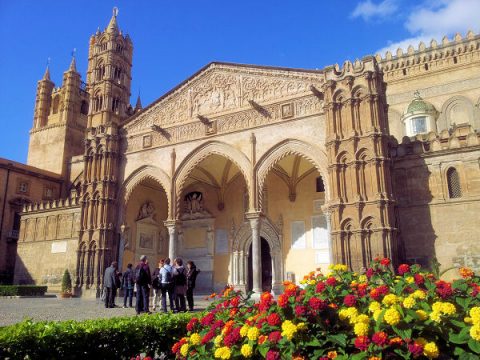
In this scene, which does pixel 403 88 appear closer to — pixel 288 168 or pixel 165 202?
pixel 288 168

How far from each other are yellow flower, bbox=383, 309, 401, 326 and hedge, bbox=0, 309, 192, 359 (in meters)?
3.57

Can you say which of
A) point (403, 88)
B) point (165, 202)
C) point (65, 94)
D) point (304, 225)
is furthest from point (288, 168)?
point (65, 94)

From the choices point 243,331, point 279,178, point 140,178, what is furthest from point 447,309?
point 140,178

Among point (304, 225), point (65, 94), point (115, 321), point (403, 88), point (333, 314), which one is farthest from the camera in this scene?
point (65, 94)

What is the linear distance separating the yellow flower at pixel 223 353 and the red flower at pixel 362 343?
131cm

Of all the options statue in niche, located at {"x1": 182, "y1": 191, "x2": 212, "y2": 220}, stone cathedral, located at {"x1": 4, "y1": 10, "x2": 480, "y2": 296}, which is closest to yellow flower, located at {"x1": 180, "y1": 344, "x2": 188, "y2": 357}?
stone cathedral, located at {"x1": 4, "y1": 10, "x2": 480, "y2": 296}

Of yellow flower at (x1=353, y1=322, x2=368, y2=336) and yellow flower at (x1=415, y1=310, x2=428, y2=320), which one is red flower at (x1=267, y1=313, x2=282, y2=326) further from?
yellow flower at (x1=415, y1=310, x2=428, y2=320)

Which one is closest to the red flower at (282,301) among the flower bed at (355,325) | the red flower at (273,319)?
the flower bed at (355,325)

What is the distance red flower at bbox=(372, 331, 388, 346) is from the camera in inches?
151

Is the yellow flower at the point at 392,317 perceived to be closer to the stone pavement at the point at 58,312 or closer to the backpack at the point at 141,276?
the stone pavement at the point at 58,312

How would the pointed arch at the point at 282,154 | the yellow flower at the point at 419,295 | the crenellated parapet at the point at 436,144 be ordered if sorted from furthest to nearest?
the pointed arch at the point at 282,154 → the crenellated parapet at the point at 436,144 → the yellow flower at the point at 419,295

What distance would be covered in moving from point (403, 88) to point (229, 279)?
67.5 ft

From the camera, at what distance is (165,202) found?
2745cm

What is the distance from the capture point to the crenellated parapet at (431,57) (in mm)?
30734
